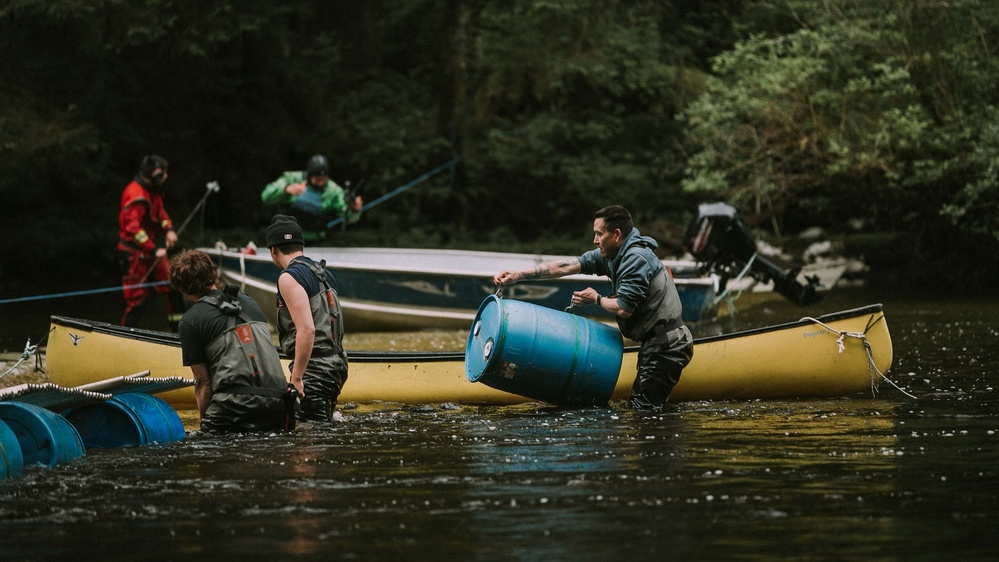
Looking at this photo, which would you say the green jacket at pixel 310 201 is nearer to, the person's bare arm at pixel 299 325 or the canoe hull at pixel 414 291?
the canoe hull at pixel 414 291

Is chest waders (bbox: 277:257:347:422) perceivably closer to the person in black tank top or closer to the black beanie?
the person in black tank top

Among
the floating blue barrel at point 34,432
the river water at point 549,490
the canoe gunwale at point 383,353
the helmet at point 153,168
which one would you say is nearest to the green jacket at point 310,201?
the helmet at point 153,168

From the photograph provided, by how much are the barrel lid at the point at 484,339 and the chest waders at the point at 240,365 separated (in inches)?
59.4

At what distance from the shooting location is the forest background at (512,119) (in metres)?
17.8

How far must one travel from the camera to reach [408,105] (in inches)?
922

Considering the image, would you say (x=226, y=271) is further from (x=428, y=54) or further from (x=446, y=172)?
(x=428, y=54)

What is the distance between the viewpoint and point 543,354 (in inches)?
316

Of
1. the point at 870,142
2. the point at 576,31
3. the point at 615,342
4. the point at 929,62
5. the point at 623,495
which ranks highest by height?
the point at 576,31

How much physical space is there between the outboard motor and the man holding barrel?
5.76 metres

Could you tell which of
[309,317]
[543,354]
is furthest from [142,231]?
[309,317]

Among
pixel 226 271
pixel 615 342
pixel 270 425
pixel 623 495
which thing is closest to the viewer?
pixel 623 495

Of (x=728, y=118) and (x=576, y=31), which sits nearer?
(x=728, y=118)

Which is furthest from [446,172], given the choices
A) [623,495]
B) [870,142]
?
[623,495]

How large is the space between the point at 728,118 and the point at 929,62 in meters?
2.87
